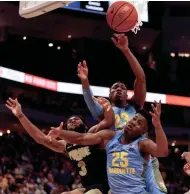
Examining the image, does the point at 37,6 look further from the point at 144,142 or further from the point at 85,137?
the point at 144,142

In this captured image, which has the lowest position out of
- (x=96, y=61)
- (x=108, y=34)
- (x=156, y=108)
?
(x=156, y=108)

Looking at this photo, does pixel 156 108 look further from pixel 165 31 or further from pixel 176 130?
pixel 165 31

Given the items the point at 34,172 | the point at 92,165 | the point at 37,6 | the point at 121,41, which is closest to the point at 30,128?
the point at 92,165

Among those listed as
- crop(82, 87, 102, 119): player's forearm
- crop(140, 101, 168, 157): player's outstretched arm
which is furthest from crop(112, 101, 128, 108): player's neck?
crop(140, 101, 168, 157): player's outstretched arm

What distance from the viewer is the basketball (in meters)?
5.22

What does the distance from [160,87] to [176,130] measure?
2.19m

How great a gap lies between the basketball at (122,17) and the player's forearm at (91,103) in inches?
29.6

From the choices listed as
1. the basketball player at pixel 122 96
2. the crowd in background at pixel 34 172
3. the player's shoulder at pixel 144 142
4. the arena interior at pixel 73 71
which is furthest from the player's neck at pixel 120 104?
the arena interior at pixel 73 71

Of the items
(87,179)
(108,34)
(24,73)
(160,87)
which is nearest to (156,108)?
(87,179)

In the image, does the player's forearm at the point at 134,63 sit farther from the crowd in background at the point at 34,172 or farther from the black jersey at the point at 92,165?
the crowd in background at the point at 34,172

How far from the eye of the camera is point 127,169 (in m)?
4.42

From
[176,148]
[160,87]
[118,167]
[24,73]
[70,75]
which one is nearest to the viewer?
[118,167]

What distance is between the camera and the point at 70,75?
18.3 metres

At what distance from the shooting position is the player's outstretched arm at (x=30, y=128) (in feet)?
16.0
